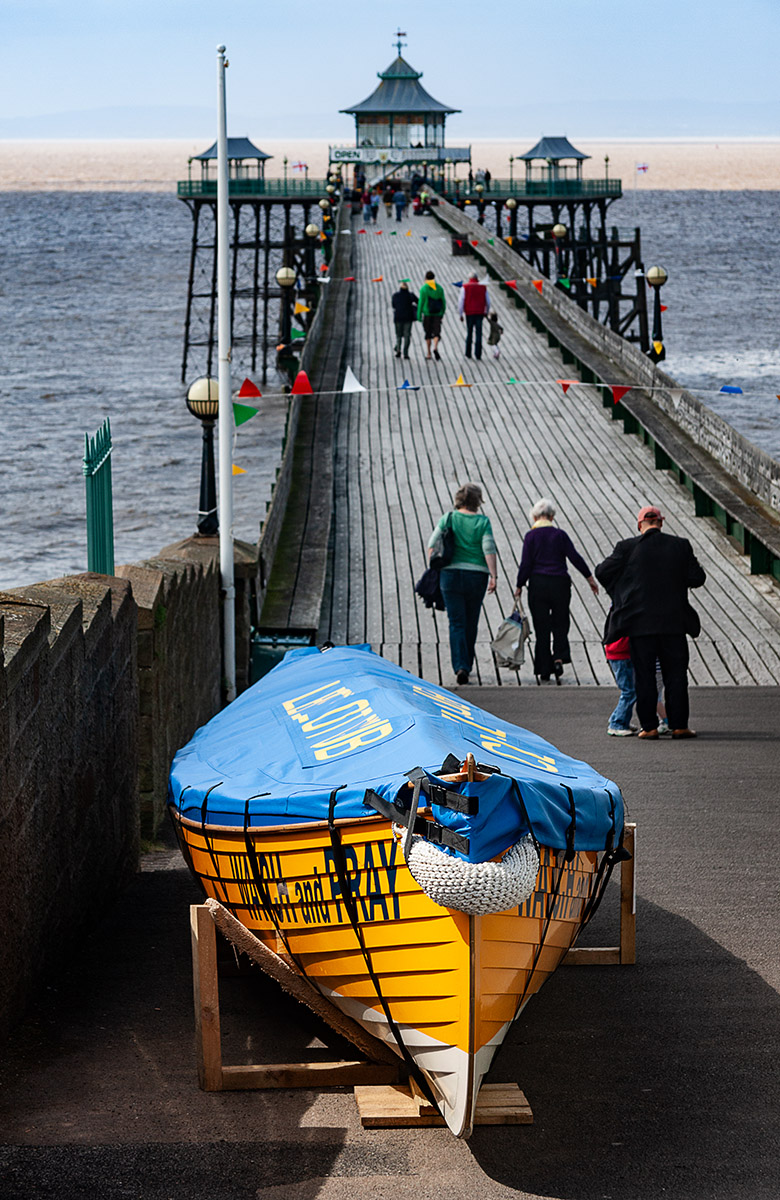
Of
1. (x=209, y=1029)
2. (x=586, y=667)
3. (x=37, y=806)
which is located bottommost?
(x=586, y=667)

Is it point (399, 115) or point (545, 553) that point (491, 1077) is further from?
point (399, 115)

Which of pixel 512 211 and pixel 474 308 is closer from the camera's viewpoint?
pixel 474 308

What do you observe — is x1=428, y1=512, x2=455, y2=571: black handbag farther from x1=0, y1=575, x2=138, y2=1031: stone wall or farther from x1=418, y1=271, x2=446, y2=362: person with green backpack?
x1=418, y1=271, x2=446, y2=362: person with green backpack

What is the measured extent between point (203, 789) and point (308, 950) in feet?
2.67

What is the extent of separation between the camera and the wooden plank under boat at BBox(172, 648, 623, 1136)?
4195 mm

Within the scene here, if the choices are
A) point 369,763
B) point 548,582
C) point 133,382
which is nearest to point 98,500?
point 369,763

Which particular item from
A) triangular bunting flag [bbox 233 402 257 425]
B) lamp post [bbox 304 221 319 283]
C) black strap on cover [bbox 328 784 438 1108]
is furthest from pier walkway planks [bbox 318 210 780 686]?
lamp post [bbox 304 221 319 283]

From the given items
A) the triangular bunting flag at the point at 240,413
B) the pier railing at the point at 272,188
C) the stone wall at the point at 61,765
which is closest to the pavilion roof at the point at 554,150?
the pier railing at the point at 272,188

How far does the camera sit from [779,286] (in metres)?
87.3

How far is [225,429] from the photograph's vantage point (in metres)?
10.4

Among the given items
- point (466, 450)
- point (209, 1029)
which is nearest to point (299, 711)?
point (209, 1029)

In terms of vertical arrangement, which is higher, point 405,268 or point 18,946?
point 405,268

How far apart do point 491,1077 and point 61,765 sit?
1.99 m

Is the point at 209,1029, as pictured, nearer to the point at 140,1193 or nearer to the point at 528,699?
the point at 140,1193
